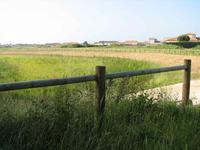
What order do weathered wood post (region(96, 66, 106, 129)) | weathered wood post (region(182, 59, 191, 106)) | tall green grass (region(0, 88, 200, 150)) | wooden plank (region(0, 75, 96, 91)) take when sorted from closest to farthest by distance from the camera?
wooden plank (region(0, 75, 96, 91)), tall green grass (region(0, 88, 200, 150)), weathered wood post (region(96, 66, 106, 129)), weathered wood post (region(182, 59, 191, 106))

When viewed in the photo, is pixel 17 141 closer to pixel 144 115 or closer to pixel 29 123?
pixel 29 123

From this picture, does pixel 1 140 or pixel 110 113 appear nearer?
pixel 1 140

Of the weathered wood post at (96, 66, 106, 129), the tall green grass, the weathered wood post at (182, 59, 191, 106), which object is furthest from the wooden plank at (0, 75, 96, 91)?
the weathered wood post at (182, 59, 191, 106)

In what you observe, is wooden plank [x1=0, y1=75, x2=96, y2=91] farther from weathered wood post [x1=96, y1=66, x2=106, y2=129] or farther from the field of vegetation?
the field of vegetation

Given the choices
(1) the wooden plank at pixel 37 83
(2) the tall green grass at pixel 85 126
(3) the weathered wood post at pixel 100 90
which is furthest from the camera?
(3) the weathered wood post at pixel 100 90

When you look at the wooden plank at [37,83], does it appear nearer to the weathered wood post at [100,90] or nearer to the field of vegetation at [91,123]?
the weathered wood post at [100,90]

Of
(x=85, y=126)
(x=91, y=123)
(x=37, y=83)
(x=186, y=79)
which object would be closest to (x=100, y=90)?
(x=91, y=123)

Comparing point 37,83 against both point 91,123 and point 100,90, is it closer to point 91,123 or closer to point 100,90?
point 91,123

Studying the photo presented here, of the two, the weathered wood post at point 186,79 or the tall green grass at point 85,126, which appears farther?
the weathered wood post at point 186,79

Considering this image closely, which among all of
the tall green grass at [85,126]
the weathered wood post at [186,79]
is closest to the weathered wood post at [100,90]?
the tall green grass at [85,126]

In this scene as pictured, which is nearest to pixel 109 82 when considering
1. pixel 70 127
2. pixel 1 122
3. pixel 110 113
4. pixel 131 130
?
pixel 110 113

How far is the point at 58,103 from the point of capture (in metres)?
4.94

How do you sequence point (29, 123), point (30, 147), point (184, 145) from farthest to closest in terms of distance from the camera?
1. point (184, 145)
2. point (29, 123)
3. point (30, 147)

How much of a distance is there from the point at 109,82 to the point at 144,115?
0.76 meters
